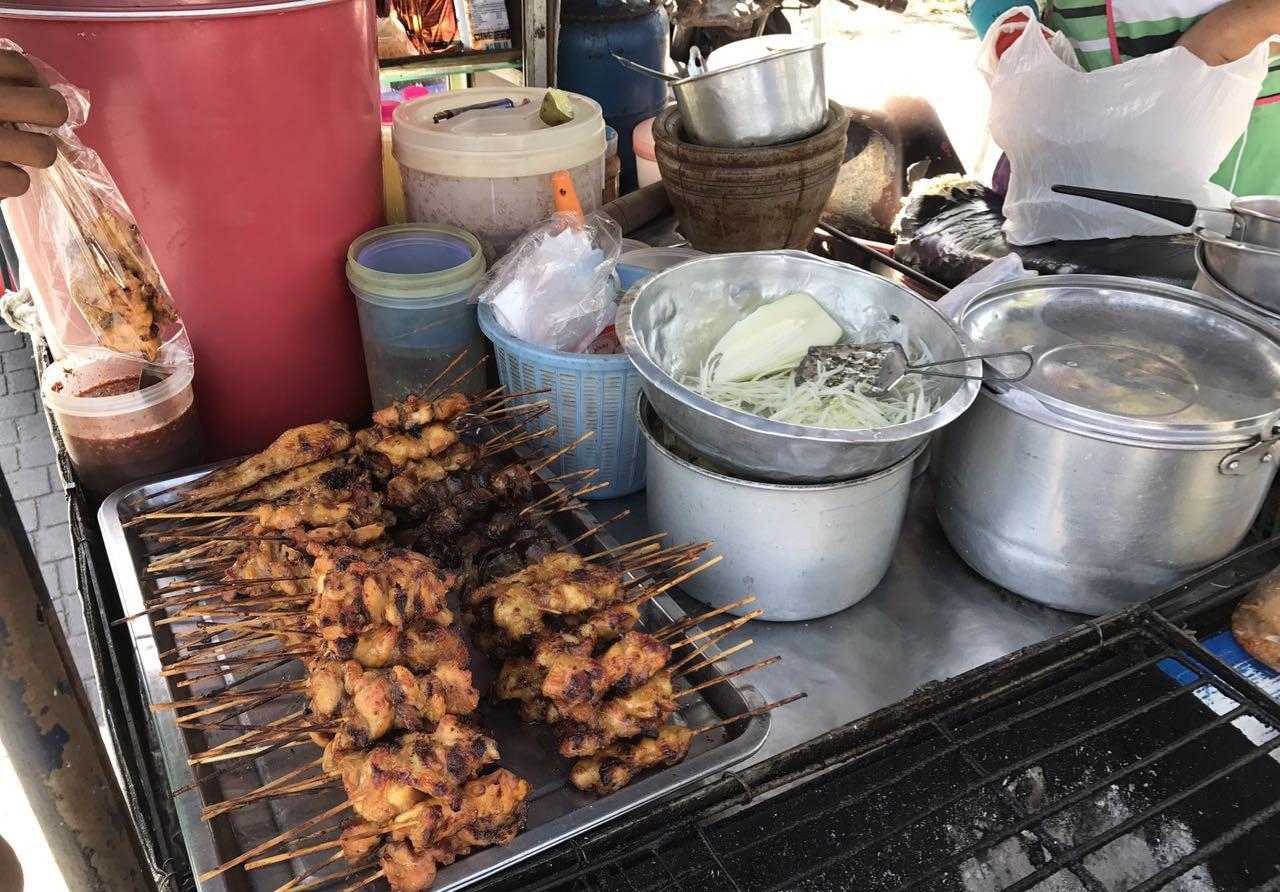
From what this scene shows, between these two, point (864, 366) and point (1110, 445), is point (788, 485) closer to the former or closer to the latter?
point (864, 366)

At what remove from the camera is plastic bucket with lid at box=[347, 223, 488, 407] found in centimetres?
258

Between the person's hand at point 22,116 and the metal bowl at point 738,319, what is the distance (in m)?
1.30

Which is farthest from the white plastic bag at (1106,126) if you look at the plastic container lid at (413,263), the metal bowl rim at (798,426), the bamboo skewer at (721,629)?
the bamboo skewer at (721,629)

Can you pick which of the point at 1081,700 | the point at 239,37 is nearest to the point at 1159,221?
the point at 1081,700

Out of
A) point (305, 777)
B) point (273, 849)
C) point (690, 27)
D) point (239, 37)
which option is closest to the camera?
point (273, 849)

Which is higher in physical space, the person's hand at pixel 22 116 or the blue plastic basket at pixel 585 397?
the person's hand at pixel 22 116

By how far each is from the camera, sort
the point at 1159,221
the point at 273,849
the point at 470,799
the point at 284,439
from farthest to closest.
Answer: the point at 1159,221, the point at 284,439, the point at 273,849, the point at 470,799

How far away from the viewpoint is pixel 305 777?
1916mm

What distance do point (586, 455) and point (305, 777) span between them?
45.3 inches

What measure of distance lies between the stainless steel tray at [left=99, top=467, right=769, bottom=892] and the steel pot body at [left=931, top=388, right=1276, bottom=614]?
0.84m

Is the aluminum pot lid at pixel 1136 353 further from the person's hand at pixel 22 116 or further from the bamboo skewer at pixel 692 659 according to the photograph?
the person's hand at pixel 22 116

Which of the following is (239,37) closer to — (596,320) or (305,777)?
(596,320)

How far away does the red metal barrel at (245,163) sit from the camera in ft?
6.93

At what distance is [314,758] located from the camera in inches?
78.3
